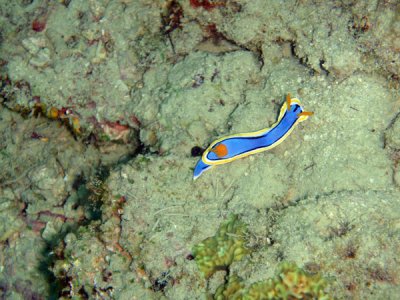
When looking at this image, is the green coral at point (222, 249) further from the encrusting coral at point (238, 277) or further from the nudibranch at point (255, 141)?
the nudibranch at point (255, 141)

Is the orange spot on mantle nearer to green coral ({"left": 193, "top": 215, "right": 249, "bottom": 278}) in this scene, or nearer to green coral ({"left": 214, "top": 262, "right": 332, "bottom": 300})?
green coral ({"left": 193, "top": 215, "right": 249, "bottom": 278})

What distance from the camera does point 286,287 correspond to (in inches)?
139

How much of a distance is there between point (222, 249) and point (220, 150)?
43.0 inches

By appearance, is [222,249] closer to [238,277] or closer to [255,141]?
[238,277]

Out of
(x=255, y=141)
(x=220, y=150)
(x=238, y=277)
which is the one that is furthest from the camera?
(x=255, y=141)

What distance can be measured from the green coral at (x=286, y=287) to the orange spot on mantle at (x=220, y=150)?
53.2 inches

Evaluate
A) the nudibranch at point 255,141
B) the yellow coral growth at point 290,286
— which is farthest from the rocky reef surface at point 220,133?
the nudibranch at point 255,141

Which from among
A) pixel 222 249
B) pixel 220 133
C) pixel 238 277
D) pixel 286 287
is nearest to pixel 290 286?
pixel 286 287

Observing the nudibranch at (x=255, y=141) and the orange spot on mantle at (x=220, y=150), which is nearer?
the orange spot on mantle at (x=220, y=150)

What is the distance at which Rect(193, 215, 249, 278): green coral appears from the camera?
3.83 metres

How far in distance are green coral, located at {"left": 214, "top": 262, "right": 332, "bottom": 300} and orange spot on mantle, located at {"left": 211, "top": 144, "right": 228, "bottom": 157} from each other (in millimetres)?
1352

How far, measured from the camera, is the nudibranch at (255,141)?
4.25 m

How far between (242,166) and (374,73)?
1.95 meters

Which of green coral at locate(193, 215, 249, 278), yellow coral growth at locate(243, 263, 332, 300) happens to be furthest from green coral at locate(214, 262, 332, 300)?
green coral at locate(193, 215, 249, 278)
